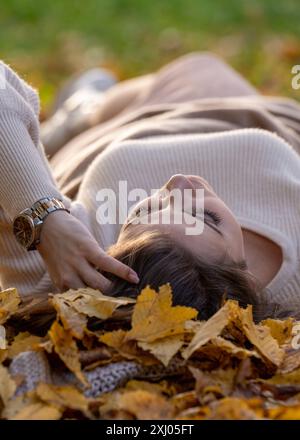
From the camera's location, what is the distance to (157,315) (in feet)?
5.40

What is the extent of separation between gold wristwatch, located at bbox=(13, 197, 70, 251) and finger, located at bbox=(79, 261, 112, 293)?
0.46 feet

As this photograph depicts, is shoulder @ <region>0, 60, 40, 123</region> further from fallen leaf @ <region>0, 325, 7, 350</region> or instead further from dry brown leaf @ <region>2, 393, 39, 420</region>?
dry brown leaf @ <region>2, 393, 39, 420</region>

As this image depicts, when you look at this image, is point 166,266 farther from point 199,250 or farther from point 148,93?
point 148,93

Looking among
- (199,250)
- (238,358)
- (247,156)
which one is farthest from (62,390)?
(247,156)

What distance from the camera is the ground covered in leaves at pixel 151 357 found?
1.46 meters

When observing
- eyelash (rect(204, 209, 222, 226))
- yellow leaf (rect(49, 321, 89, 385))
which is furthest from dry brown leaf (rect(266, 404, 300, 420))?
eyelash (rect(204, 209, 222, 226))

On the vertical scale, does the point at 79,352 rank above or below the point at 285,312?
above

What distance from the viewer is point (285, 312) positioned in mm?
2104

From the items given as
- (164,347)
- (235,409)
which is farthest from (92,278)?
(235,409)

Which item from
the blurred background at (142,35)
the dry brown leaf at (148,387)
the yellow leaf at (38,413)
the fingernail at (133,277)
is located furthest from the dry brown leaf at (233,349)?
the blurred background at (142,35)

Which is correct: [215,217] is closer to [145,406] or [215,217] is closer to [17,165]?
[17,165]

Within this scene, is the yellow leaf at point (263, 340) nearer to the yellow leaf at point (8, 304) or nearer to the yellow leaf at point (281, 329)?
the yellow leaf at point (281, 329)

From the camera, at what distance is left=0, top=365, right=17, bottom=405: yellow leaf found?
1477 mm

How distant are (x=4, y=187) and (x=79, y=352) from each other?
53 centimetres
